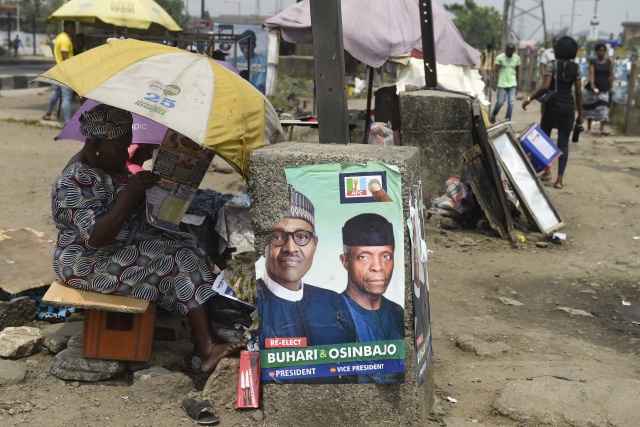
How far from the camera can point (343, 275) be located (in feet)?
10.6

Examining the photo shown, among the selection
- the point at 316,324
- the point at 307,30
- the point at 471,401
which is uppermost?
the point at 307,30

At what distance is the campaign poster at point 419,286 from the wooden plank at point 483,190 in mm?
3668

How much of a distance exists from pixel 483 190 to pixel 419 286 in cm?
402

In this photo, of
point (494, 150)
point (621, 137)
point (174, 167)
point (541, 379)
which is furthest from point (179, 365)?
point (621, 137)

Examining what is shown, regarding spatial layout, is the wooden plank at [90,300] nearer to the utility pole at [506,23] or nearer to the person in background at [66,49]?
the person in background at [66,49]

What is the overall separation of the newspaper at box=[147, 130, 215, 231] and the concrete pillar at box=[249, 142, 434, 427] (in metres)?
0.89

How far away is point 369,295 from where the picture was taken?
323cm

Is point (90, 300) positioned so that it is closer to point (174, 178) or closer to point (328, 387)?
point (174, 178)

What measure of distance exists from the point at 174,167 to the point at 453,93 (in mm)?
4257

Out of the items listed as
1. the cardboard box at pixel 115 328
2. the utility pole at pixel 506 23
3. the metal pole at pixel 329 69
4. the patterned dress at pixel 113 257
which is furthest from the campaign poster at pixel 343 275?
the utility pole at pixel 506 23

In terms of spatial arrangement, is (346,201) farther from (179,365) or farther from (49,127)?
(49,127)

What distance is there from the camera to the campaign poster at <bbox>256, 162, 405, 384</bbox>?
3.20 metres

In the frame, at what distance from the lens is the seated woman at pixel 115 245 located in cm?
375

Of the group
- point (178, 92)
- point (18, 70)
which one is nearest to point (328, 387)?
point (178, 92)
